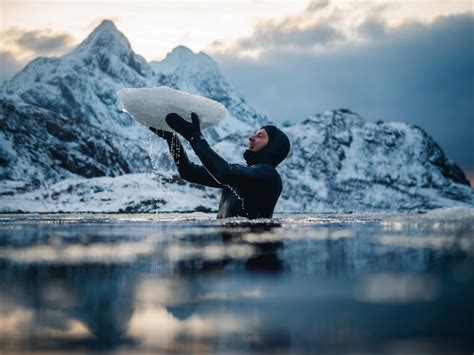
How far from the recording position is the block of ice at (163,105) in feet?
30.9

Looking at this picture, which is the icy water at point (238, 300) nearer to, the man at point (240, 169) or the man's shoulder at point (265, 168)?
the man at point (240, 169)

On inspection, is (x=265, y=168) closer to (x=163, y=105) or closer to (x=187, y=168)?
(x=187, y=168)

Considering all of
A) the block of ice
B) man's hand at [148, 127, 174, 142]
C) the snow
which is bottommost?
the snow

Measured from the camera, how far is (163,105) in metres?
9.39

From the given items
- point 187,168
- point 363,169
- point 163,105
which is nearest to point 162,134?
point 163,105

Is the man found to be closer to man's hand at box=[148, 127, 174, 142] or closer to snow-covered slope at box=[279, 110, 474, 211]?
man's hand at box=[148, 127, 174, 142]

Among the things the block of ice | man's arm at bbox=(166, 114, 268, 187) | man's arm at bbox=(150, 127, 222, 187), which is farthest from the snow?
man's arm at bbox=(166, 114, 268, 187)

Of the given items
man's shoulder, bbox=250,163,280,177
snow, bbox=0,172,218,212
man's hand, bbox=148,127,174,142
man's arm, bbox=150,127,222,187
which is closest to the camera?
man's hand, bbox=148,127,174,142

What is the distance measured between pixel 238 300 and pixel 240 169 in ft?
Answer: 23.0

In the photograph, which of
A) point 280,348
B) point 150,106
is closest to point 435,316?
point 280,348

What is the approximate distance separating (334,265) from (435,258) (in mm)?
822

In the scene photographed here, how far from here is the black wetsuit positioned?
31.0 ft

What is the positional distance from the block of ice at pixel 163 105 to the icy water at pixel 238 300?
14.5 ft

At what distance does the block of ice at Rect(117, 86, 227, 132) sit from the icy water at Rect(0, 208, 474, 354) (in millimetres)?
4424
